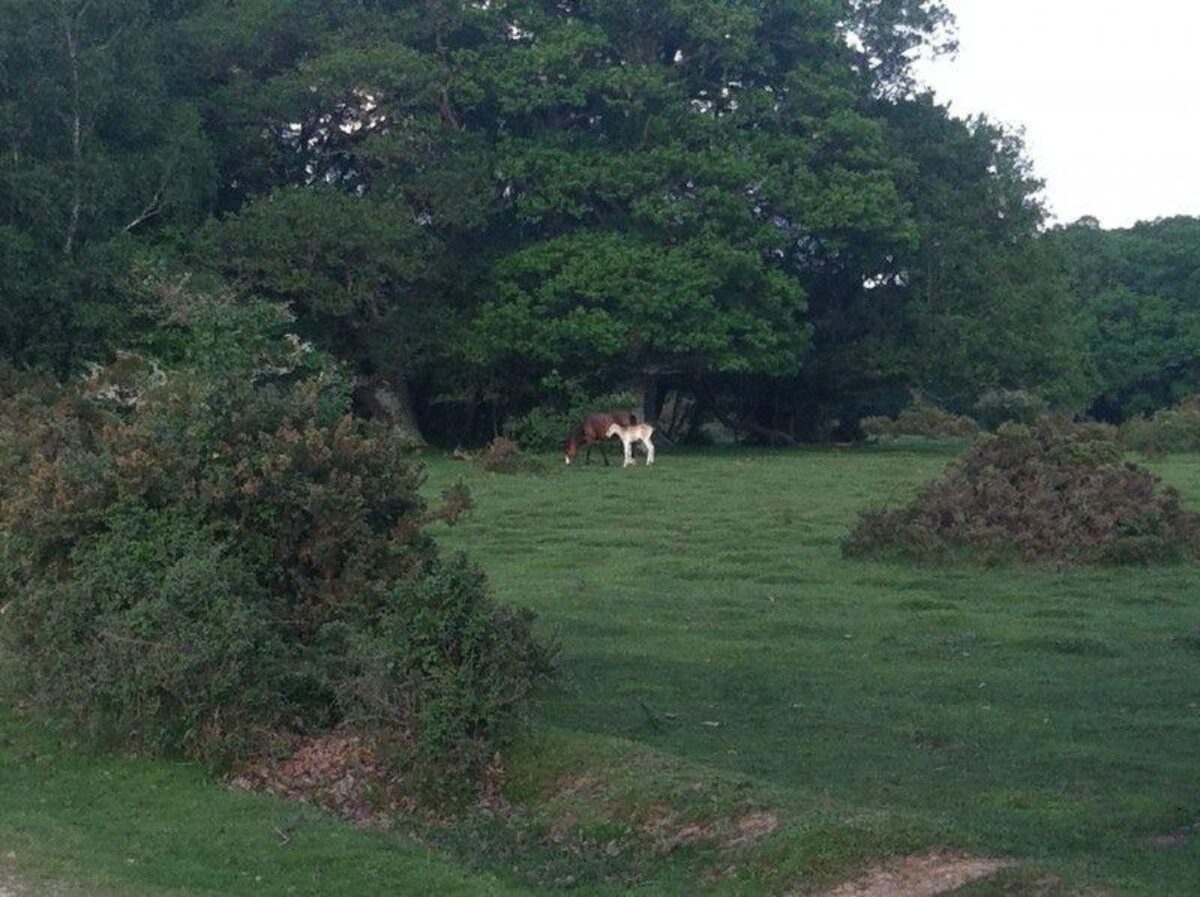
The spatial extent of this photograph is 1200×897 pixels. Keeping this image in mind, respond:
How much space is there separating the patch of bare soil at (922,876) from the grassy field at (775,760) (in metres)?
0.12

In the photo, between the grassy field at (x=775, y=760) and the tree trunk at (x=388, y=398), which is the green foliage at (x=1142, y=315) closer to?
the tree trunk at (x=388, y=398)

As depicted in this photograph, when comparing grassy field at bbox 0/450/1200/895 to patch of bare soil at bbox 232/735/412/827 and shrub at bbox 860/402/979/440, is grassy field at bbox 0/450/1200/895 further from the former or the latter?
shrub at bbox 860/402/979/440

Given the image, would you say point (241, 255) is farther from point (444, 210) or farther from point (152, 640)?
point (152, 640)

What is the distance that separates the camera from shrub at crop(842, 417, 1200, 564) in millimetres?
22922

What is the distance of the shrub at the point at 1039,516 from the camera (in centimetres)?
2292

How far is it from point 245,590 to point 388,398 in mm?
30826

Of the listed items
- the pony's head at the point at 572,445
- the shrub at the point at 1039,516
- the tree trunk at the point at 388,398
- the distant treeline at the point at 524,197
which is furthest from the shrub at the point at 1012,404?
the shrub at the point at 1039,516

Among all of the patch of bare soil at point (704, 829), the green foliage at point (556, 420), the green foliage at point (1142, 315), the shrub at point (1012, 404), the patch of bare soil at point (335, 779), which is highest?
the green foliage at point (1142, 315)

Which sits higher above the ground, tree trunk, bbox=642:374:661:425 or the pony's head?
tree trunk, bbox=642:374:661:425

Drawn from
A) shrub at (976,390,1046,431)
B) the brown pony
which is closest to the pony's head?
the brown pony

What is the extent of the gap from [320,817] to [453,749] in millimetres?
1005

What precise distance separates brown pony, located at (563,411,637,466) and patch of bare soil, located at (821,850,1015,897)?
2784cm

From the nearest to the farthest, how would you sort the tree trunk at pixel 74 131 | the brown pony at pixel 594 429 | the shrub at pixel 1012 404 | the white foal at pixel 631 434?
1. the tree trunk at pixel 74 131
2. the white foal at pixel 631 434
3. the brown pony at pixel 594 429
4. the shrub at pixel 1012 404

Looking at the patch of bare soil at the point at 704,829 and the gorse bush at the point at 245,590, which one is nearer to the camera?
the patch of bare soil at the point at 704,829
